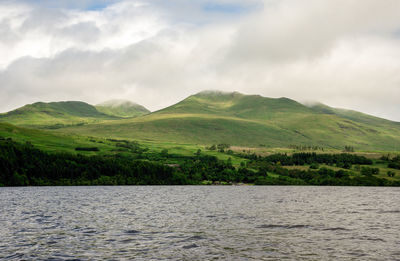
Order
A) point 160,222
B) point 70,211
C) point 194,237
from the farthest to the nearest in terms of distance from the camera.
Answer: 1. point 70,211
2. point 160,222
3. point 194,237

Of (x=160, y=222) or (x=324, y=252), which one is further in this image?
(x=160, y=222)

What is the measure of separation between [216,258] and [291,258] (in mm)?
8454

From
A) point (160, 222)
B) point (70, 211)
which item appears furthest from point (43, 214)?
point (160, 222)

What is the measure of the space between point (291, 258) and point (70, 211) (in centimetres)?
6637

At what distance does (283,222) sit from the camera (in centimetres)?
7575

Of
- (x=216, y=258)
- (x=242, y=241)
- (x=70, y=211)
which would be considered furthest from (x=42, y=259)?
(x=70, y=211)

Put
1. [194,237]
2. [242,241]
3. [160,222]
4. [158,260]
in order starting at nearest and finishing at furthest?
[158,260]
[242,241]
[194,237]
[160,222]

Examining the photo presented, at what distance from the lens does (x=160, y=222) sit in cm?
7494

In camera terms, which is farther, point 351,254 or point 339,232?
point 339,232

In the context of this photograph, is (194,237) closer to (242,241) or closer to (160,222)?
(242,241)

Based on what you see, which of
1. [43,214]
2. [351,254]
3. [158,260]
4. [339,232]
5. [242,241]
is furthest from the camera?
[43,214]

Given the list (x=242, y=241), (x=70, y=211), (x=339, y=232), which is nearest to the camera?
(x=242, y=241)

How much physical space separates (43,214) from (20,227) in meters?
22.1

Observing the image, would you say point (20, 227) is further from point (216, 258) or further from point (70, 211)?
point (216, 258)
